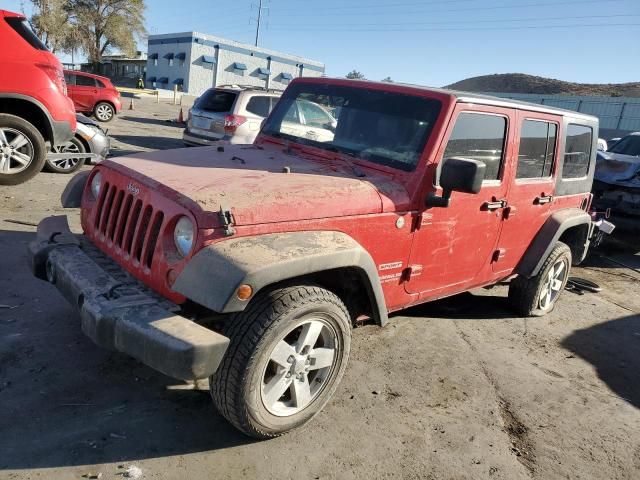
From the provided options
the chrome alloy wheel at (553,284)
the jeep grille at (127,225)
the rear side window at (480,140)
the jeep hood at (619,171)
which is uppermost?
the rear side window at (480,140)

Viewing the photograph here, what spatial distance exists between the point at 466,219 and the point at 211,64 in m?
45.9

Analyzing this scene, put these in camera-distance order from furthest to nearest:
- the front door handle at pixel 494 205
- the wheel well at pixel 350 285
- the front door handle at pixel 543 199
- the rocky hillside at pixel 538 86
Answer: the rocky hillside at pixel 538 86 < the front door handle at pixel 543 199 < the front door handle at pixel 494 205 < the wheel well at pixel 350 285

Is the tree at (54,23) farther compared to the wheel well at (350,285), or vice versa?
the tree at (54,23)

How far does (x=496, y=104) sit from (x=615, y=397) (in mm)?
2358

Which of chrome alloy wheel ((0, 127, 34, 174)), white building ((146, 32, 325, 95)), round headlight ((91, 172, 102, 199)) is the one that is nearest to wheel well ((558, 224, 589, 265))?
round headlight ((91, 172, 102, 199))

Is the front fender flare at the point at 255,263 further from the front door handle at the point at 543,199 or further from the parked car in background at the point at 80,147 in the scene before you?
the parked car in background at the point at 80,147

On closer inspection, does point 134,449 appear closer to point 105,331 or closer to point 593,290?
point 105,331

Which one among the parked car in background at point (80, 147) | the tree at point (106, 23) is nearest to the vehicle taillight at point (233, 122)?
the parked car in background at point (80, 147)

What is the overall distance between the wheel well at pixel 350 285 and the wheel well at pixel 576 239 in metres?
2.99

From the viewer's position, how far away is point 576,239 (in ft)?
18.0

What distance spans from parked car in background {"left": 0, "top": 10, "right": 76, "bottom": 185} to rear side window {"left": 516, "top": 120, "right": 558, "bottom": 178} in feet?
19.3

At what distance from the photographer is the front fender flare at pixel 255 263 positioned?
2.37 metres

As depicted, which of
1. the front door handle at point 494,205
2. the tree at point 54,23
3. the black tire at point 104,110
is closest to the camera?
the front door handle at point 494,205

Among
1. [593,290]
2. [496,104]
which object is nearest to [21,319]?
[496,104]
